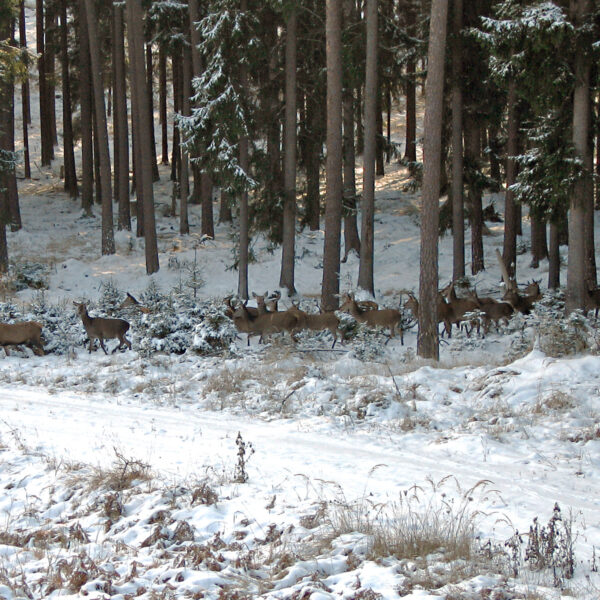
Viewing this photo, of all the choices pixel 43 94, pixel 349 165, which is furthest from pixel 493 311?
pixel 43 94

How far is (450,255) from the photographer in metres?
28.1

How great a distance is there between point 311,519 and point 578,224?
1049cm

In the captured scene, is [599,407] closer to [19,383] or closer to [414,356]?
[414,356]

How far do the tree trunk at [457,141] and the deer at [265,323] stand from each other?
8.41 meters

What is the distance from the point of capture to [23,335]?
1477 centimetres

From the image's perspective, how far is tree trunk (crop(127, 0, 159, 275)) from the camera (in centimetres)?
2433

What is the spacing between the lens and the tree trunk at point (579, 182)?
13531 millimetres

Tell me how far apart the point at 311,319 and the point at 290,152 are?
26.3 ft

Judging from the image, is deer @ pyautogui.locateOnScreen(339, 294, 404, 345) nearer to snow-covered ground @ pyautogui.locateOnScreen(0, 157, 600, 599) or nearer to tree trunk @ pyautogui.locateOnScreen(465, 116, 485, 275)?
snow-covered ground @ pyautogui.locateOnScreen(0, 157, 600, 599)

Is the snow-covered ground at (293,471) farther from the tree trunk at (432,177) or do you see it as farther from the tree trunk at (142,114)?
the tree trunk at (142,114)

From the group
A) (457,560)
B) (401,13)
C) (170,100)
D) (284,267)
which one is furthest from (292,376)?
(170,100)

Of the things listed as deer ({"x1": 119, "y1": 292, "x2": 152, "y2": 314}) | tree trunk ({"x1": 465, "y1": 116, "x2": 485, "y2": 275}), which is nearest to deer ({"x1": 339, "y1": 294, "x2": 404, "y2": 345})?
deer ({"x1": 119, "y1": 292, "x2": 152, "y2": 314})

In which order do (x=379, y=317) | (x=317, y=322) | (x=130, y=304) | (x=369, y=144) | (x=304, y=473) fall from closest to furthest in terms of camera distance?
(x=304, y=473) < (x=317, y=322) < (x=379, y=317) < (x=130, y=304) < (x=369, y=144)

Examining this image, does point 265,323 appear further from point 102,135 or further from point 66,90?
point 66,90
